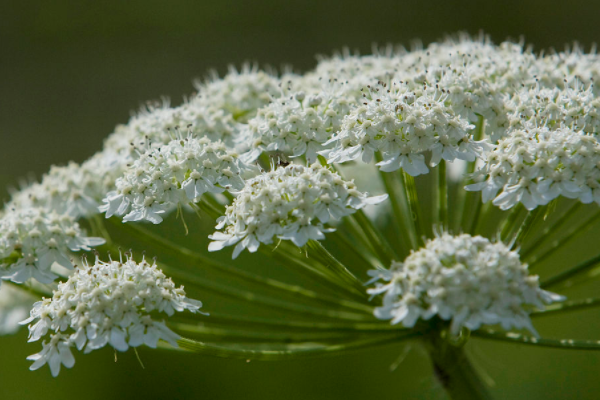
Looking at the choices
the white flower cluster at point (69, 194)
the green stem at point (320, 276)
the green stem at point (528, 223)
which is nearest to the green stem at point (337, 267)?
the green stem at point (320, 276)

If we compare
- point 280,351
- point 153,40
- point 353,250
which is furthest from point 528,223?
point 153,40

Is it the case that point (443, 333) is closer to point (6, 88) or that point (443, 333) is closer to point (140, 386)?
point (140, 386)

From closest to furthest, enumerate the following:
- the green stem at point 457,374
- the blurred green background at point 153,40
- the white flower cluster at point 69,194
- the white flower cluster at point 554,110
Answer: the white flower cluster at point 554,110 → the green stem at point 457,374 → the white flower cluster at point 69,194 → the blurred green background at point 153,40

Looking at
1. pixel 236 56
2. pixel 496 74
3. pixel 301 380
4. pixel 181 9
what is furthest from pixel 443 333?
pixel 181 9

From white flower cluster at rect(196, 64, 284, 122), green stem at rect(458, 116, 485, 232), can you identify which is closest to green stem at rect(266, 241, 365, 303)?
green stem at rect(458, 116, 485, 232)

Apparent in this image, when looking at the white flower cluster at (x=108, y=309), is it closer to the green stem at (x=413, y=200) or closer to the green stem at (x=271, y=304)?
the green stem at (x=271, y=304)

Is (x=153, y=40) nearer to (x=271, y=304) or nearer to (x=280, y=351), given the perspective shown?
(x=271, y=304)
